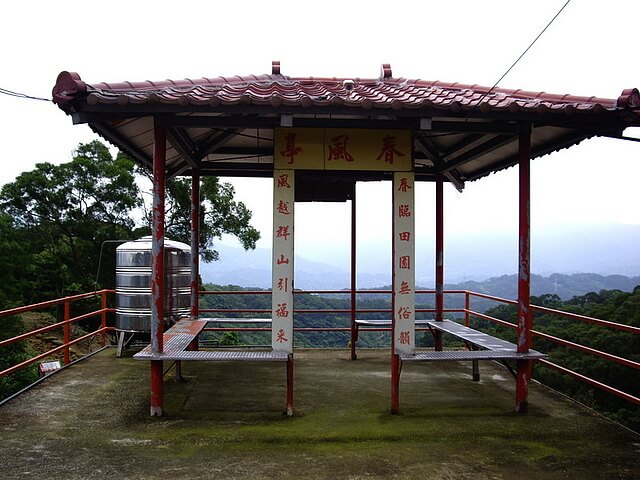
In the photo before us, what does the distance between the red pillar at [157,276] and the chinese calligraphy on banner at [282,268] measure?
43.6 inches

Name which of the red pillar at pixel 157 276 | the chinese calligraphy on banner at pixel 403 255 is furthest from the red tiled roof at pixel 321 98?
the chinese calligraphy on banner at pixel 403 255

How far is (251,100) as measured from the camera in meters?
4.63

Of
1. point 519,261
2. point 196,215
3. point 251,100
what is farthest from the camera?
point 196,215

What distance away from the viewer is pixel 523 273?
549 cm

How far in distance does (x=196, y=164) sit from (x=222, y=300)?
1886cm

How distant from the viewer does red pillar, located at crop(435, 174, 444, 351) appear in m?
7.88

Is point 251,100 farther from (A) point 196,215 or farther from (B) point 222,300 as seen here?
(B) point 222,300

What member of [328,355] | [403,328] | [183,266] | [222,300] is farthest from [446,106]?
[222,300]

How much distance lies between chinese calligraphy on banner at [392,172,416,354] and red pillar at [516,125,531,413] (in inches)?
44.4

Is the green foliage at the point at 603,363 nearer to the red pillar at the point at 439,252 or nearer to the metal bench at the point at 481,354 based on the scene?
the red pillar at the point at 439,252

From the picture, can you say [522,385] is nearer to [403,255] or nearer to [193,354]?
[403,255]

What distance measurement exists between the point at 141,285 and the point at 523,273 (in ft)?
19.1

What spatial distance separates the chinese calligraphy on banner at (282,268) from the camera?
206 inches

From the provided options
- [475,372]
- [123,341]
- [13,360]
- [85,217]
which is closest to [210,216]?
[85,217]
